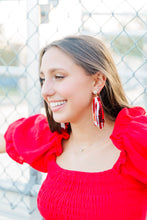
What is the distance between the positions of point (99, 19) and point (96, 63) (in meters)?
0.25

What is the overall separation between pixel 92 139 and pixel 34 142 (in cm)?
23

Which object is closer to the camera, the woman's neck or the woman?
the woman

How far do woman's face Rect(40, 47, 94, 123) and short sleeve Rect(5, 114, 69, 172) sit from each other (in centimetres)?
17

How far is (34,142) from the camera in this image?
3.50 ft

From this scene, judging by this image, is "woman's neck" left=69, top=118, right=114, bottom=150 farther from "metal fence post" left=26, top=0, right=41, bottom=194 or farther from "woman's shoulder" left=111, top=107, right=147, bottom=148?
"metal fence post" left=26, top=0, right=41, bottom=194

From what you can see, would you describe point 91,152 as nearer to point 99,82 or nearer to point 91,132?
point 91,132

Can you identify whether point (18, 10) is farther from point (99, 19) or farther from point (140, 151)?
point (140, 151)

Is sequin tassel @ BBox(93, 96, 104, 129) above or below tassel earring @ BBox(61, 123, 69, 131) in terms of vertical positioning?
above

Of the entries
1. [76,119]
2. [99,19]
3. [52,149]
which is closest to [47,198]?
[52,149]

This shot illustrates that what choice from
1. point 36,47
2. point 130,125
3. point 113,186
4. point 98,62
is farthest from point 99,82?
point 36,47

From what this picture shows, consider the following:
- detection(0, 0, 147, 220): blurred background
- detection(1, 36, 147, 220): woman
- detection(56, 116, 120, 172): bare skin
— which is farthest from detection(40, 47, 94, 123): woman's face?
detection(0, 0, 147, 220): blurred background

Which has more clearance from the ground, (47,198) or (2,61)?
(2,61)

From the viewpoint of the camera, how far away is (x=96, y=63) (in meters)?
0.87

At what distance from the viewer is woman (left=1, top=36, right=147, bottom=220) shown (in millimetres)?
833
